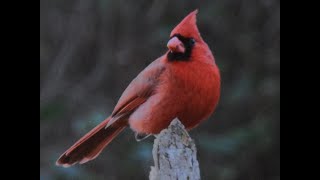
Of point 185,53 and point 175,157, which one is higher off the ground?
point 185,53

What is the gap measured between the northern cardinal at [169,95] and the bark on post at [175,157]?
0.45 metres

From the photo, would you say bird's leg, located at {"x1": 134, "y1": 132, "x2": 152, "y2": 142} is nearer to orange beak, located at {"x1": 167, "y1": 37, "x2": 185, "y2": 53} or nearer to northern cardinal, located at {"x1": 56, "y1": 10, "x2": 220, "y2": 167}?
northern cardinal, located at {"x1": 56, "y1": 10, "x2": 220, "y2": 167}

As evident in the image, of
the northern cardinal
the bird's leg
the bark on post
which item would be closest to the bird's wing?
the northern cardinal

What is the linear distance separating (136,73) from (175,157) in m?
0.70

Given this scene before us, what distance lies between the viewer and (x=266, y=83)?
285 centimetres

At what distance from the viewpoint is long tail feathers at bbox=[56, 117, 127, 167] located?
276 cm

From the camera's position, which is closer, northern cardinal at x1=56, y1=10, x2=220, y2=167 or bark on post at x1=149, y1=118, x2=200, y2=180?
bark on post at x1=149, y1=118, x2=200, y2=180

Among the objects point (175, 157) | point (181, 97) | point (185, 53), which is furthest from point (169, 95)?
point (175, 157)

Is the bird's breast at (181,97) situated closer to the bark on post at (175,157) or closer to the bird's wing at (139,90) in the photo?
the bird's wing at (139,90)

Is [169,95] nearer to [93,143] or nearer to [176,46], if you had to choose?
[176,46]

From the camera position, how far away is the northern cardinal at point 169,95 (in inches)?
105

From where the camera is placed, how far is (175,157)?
2.17 m

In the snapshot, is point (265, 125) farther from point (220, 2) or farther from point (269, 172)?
point (220, 2)

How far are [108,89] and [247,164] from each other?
27.6 inches
